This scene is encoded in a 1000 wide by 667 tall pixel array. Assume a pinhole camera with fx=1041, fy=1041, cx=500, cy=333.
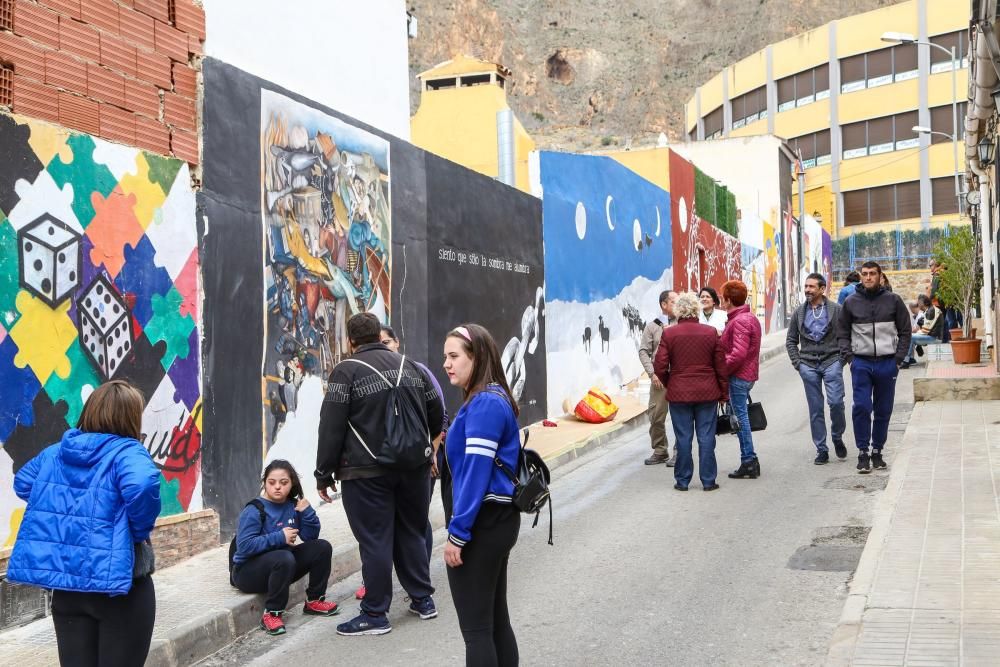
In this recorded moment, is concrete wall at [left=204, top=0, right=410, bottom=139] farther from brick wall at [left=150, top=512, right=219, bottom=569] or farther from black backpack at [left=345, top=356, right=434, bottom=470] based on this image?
black backpack at [left=345, top=356, right=434, bottom=470]

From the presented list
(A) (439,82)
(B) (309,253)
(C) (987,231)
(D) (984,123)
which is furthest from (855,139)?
(B) (309,253)

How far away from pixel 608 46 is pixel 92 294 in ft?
303

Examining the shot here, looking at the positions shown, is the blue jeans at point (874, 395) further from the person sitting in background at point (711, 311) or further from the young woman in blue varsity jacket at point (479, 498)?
the young woman in blue varsity jacket at point (479, 498)

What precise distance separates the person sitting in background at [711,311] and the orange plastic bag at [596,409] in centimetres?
334

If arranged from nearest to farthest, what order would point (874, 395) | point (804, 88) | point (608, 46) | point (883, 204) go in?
point (874, 395)
point (883, 204)
point (804, 88)
point (608, 46)

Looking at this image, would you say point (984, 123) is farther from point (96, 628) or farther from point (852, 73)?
point (852, 73)

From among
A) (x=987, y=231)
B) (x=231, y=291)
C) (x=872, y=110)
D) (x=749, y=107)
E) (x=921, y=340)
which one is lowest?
(x=921, y=340)

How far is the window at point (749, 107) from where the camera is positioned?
6538 centimetres

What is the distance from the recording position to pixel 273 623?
5910 mm

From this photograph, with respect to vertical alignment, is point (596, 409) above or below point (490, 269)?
below

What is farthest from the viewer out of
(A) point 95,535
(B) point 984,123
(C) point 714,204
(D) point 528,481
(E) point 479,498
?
(C) point 714,204

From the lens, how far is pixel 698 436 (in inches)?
374

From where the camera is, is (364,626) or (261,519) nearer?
(364,626)

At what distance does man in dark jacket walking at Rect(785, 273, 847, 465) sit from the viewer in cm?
1019
